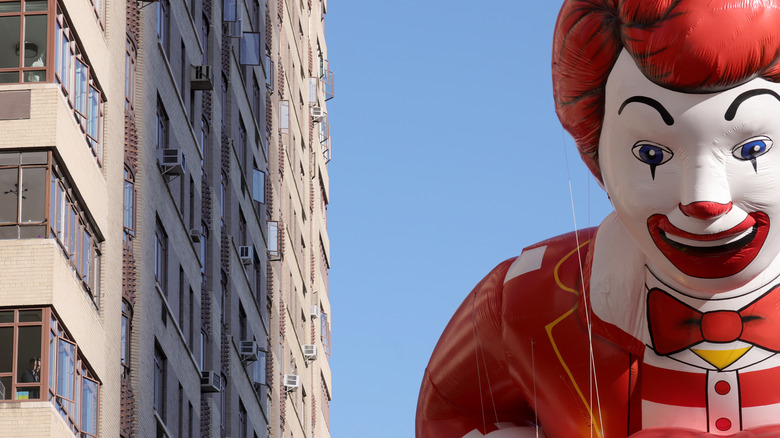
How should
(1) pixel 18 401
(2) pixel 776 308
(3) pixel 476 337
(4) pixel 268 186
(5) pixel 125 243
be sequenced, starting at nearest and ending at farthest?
(2) pixel 776 308
(3) pixel 476 337
(1) pixel 18 401
(5) pixel 125 243
(4) pixel 268 186

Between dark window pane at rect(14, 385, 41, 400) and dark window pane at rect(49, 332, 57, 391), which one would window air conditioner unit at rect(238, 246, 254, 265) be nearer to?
dark window pane at rect(49, 332, 57, 391)

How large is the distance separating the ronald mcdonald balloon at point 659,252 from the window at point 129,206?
16.5 meters

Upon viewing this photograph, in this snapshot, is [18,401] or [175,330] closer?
[18,401]

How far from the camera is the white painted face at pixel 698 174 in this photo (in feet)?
33.2

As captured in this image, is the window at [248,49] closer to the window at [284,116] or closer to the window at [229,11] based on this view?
the window at [229,11]

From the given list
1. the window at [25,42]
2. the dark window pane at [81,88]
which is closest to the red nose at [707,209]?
the window at [25,42]

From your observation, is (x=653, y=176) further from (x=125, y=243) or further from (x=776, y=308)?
(x=125, y=243)

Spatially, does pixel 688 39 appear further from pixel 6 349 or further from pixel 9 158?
pixel 9 158

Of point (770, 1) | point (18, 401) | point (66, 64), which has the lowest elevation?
point (18, 401)

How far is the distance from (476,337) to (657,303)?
1.71 m

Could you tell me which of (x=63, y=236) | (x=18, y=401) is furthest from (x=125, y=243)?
(x=18, y=401)

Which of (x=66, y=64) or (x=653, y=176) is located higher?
(x=66, y=64)

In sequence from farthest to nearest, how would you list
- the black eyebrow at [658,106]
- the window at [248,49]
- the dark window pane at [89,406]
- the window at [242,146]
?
the window at [248,49] < the window at [242,146] < the dark window pane at [89,406] < the black eyebrow at [658,106]

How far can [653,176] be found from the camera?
10.4 metres
